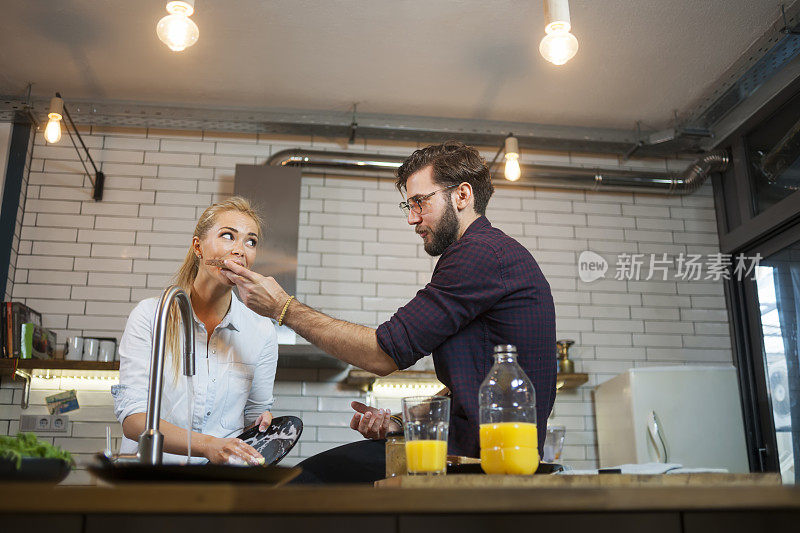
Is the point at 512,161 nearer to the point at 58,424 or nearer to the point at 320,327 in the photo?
the point at 320,327

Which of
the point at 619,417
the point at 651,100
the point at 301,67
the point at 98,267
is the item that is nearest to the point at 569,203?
the point at 651,100

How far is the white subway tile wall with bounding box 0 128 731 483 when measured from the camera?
516cm

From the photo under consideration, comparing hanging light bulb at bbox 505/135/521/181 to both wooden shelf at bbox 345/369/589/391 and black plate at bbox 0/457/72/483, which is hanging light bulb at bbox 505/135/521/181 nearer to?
wooden shelf at bbox 345/369/589/391

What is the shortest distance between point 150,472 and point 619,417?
4.23m

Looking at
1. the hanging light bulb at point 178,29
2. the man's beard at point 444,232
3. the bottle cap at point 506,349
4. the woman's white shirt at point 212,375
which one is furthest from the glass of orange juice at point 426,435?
the hanging light bulb at point 178,29

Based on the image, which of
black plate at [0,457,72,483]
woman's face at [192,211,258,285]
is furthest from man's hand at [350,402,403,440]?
black plate at [0,457,72,483]

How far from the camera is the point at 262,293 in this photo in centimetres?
230

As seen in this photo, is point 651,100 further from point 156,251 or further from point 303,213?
point 156,251

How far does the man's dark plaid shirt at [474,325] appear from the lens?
2070 mm

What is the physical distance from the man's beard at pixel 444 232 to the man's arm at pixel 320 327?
0.47 m

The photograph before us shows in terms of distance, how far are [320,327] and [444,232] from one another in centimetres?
57

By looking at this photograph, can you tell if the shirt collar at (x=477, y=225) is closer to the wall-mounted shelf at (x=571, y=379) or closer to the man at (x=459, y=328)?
Answer: the man at (x=459, y=328)

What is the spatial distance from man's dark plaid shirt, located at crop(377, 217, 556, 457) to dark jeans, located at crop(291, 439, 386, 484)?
0.40m

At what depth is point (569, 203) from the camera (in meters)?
5.86
